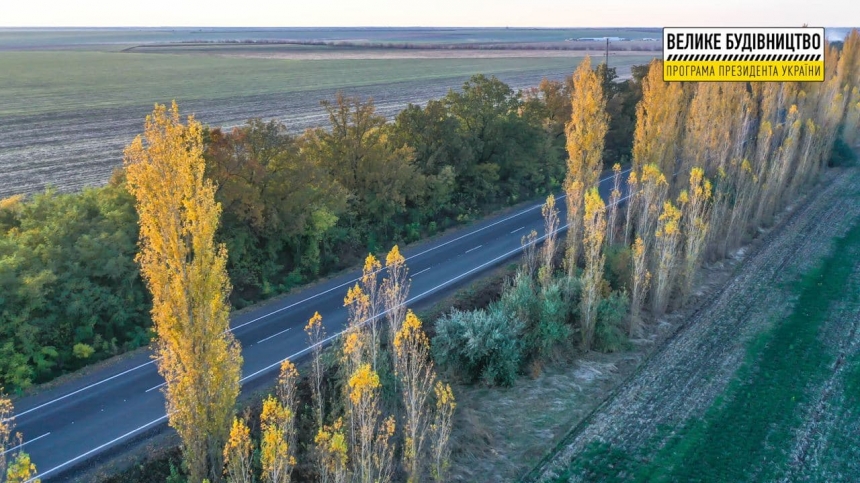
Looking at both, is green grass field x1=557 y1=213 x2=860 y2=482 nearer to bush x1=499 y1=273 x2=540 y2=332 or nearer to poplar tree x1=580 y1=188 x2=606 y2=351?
poplar tree x1=580 y1=188 x2=606 y2=351

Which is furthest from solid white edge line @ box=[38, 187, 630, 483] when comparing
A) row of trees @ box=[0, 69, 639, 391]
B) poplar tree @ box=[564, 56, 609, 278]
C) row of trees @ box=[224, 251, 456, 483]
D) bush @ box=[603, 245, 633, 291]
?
row of trees @ box=[0, 69, 639, 391]

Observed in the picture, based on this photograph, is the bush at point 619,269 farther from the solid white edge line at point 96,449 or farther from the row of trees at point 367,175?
the solid white edge line at point 96,449

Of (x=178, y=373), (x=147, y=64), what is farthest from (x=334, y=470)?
(x=147, y=64)

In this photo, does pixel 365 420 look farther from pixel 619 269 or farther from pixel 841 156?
pixel 841 156

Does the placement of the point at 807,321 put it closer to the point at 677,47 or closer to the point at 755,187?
the point at 755,187

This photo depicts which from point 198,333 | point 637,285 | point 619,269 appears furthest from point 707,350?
point 198,333
